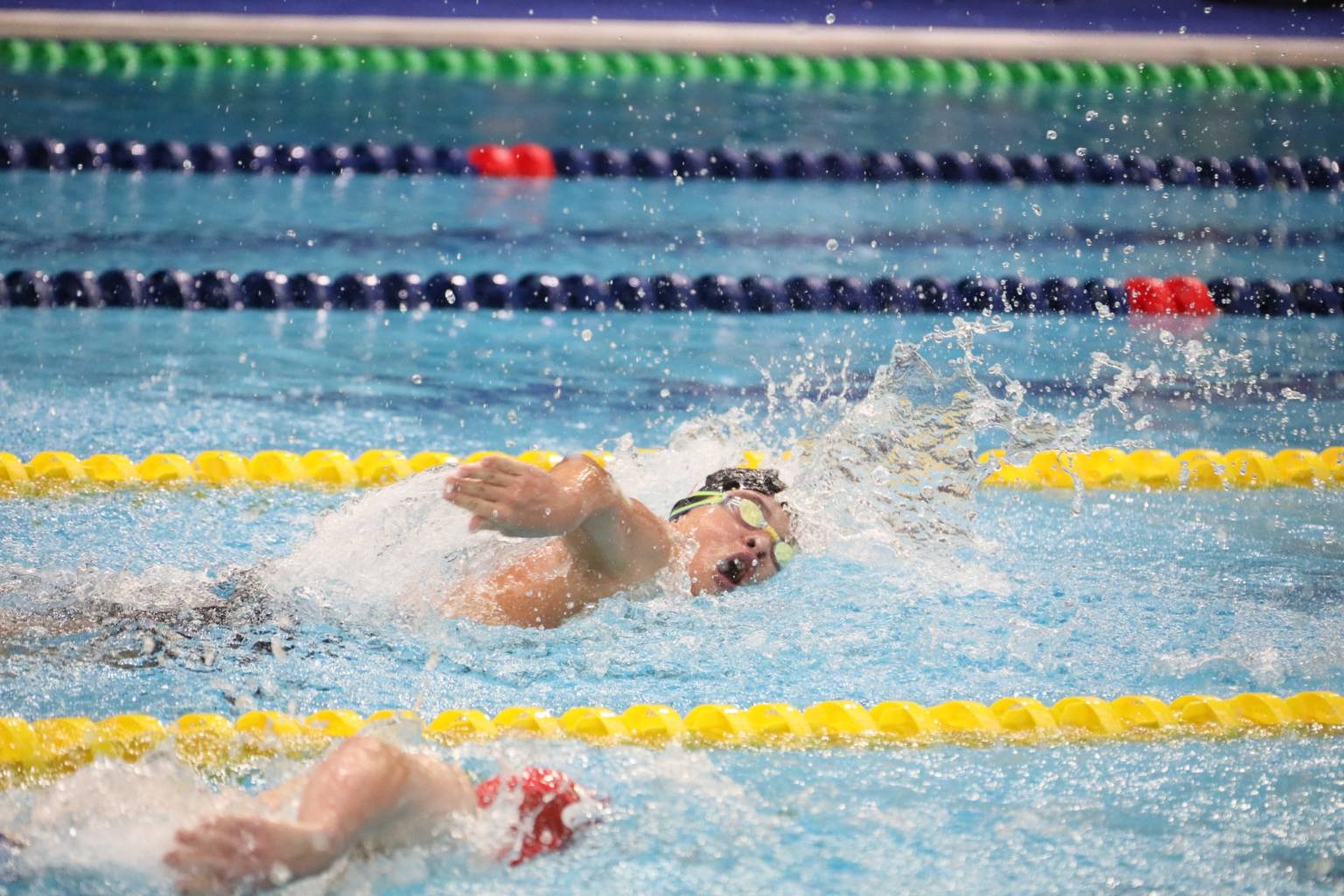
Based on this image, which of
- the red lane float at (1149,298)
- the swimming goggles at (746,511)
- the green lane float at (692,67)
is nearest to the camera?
the swimming goggles at (746,511)

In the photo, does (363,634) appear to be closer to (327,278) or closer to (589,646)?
(589,646)

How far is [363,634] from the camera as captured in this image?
9.01ft

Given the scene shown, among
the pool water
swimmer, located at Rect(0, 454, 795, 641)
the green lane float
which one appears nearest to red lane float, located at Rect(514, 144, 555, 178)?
the pool water

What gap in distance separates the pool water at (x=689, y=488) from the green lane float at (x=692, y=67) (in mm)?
1232

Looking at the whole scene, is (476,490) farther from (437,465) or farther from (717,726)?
(437,465)

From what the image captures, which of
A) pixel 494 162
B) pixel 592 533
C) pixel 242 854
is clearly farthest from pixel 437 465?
pixel 494 162

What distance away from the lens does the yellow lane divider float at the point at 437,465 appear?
12.1 ft

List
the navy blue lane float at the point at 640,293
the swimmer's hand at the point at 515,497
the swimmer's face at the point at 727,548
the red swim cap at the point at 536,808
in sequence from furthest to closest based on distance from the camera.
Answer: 1. the navy blue lane float at the point at 640,293
2. the swimmer's face at the point at 727,548
3. the swimmer's hand at the point at 515,497
4. the red swim cap at the point at 536,808

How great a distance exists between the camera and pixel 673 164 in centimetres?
684

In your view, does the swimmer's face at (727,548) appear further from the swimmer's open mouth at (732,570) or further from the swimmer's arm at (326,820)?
the swimmer's arm at (326,820)

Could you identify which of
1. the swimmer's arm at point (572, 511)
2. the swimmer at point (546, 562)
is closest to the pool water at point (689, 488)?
the swimmer at point (546, 562)

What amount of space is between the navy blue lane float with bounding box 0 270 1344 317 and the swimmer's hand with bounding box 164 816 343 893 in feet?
12.2

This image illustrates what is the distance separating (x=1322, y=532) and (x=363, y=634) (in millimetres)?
2311

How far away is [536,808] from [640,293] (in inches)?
136
